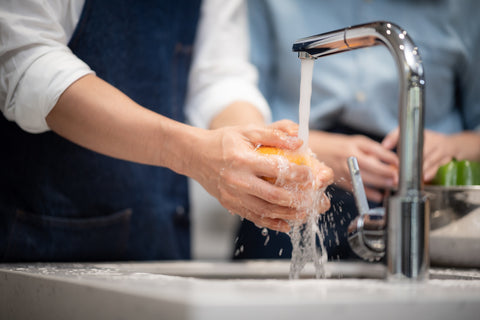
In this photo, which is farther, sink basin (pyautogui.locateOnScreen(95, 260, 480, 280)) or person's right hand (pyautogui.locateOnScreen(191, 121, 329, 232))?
sink basin (pyautogui.locateOnScreen(95, 260, 480, 280))

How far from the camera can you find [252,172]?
70 cm

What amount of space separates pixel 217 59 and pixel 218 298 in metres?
0.81

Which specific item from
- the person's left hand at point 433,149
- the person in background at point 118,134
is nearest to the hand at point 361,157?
A: the person's left hand at point 433,149

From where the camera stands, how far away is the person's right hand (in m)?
0.70

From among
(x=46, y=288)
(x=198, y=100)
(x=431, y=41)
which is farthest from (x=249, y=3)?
(x=46, y=288)

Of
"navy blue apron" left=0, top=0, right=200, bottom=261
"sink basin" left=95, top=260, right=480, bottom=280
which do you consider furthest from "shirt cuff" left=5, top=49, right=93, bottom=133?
"sink basin" left=95, top=260, right=480, bottom=280

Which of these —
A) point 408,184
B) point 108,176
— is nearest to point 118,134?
point 108,176

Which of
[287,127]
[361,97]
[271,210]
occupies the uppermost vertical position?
[361,97]

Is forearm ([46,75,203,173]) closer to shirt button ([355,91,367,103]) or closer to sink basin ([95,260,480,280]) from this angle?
sink basin ([95,260,480,280])

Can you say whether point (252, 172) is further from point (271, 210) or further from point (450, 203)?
point (450, 203)

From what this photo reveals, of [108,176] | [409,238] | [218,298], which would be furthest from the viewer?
[108,176]

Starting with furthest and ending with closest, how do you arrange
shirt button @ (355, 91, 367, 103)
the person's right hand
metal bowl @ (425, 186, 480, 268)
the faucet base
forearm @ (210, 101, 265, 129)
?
1. shirt button @ (355, 91, 367, 103)
2. forearm @ (210, 101, 265, 129)
3. metal bowl @ (425, 186, 480, 268)
4. the person's right hand
5. the faucet base

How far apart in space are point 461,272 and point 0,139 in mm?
729

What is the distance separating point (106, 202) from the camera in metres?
1.02
